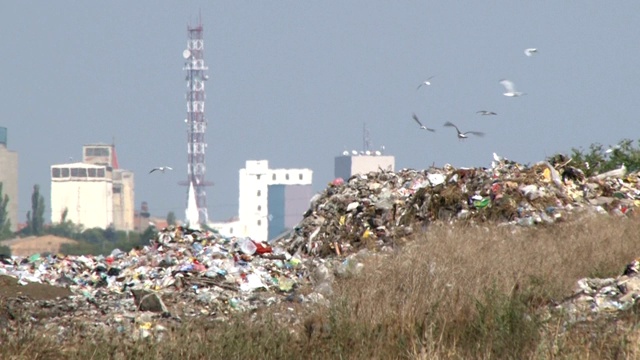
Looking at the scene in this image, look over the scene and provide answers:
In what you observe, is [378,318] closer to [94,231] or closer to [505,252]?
[505,252]

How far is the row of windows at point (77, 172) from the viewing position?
163 meters

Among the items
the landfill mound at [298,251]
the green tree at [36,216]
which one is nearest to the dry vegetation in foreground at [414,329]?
the landfill mound at [298,251]

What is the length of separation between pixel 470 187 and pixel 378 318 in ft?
28.4

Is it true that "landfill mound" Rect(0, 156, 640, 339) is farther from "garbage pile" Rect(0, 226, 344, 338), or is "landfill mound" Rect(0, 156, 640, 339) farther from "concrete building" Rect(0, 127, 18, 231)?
"concrete building" Rect(0, 127, 18, 231)

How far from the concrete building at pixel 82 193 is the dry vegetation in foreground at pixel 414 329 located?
152666 mm

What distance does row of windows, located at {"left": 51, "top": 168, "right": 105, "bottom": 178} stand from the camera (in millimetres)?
163375

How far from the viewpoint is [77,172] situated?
167375 mm

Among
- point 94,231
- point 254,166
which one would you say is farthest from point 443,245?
point 254,166

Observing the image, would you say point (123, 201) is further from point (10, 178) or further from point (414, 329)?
point (414, 329)

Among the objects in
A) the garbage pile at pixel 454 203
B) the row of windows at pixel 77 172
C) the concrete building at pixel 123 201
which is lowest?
the concrete building at pixel 123 201

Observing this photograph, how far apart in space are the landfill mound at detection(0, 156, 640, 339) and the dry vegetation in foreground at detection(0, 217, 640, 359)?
0.58 meters

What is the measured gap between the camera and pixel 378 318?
6762mm

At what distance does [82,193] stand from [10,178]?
46.4ft

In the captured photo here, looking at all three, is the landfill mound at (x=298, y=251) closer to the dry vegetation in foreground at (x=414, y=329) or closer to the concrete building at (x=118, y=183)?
the dry vegetation in foreground at (x=414, y=329)
